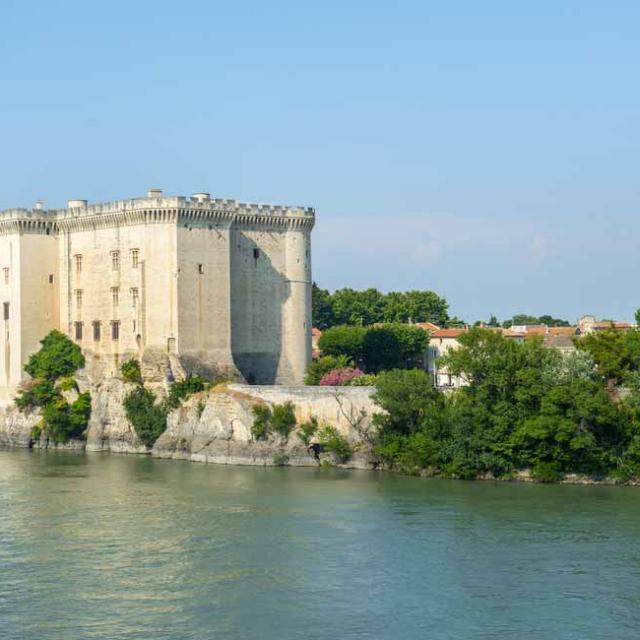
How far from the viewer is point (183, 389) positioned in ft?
159

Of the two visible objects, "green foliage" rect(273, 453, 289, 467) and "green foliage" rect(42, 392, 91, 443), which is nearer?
"green foliage" rect(273, 453, 289, 467)

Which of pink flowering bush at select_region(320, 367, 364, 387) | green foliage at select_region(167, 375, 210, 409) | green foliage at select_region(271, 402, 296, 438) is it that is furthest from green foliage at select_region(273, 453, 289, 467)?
pink flowering bush at select_region(320, 367, 364, 387)

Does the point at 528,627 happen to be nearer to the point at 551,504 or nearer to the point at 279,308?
the point at 551,504

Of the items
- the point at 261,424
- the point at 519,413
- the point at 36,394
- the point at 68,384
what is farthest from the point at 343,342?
the point at 519,413

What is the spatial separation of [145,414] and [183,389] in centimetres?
153

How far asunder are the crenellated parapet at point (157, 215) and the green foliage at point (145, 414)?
571 centimetres

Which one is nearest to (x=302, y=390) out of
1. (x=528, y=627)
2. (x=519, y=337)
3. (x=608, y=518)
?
(x=608, y=518)

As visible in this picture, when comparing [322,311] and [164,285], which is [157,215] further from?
[322,311]

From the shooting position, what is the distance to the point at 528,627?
2583 centimetres

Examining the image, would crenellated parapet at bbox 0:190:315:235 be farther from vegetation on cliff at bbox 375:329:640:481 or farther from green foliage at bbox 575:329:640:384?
green foliage at bbox 575:329:640:384

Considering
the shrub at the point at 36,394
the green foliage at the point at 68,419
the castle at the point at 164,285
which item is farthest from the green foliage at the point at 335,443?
the shrub at the point at 36,394

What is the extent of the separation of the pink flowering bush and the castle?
2.85 m

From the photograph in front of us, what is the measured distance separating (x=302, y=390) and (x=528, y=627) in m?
20.0

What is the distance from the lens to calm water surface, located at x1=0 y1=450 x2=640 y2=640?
26.2 m
